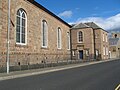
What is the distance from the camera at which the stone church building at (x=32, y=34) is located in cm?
2483

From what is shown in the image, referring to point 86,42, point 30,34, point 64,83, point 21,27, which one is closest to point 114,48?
point 86,42

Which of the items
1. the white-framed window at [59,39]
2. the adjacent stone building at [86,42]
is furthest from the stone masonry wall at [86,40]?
the white-framed window at [59,39]

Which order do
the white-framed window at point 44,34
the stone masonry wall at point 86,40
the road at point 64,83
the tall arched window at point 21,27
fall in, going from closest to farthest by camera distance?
the road at point 64,83, the tall arched window at point 21,27, the white-framed window at point 44,34, the stone masonry wall at point 86,40

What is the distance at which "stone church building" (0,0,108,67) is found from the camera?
2483 centimetres

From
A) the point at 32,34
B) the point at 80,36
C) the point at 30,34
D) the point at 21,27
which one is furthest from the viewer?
the point at 80,36

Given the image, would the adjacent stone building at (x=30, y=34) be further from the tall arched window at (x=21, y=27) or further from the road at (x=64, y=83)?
the road at (x=64, y=83)

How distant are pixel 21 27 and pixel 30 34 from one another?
2419 millimetres

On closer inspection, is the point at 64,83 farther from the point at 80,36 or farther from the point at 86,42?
the point at 80,36

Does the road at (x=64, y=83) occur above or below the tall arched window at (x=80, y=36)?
below

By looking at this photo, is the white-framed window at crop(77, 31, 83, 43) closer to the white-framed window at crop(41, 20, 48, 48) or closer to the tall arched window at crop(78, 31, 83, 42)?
the tall arched window at crop(78, 31, 83, 42)

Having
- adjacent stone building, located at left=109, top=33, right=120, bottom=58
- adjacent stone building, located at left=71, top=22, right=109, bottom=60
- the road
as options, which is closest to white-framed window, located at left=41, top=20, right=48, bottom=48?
adjacent stone building, located at left=71, top=22, right=109, bottom=60

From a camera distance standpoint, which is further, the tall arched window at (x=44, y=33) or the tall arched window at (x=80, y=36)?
the tall arched window at (x=80, y=36)

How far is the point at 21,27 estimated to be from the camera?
28406 mm

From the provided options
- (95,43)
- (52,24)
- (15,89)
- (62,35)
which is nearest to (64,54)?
(62,35)
